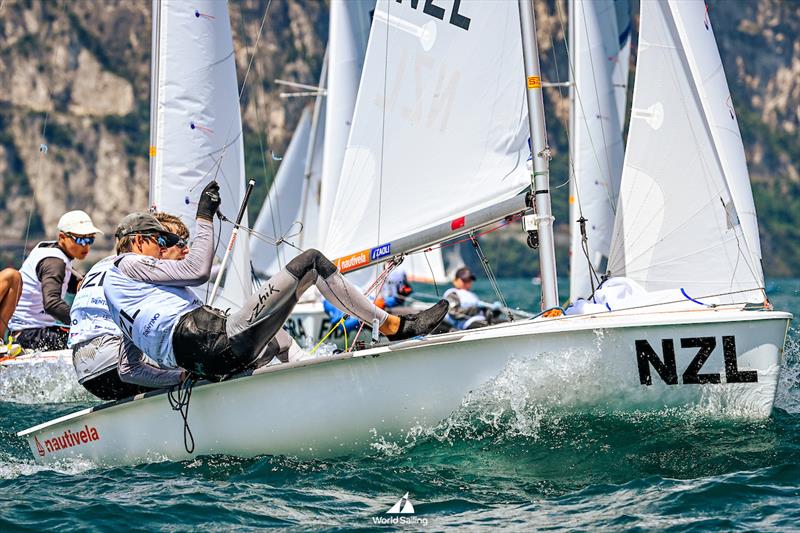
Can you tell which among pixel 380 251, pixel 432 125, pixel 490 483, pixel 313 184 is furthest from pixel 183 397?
pixel 313 184

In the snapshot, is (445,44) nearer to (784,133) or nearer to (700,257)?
(700,257)

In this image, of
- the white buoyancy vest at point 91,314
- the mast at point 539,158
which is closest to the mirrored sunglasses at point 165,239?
the white buoyancy vest at point 91,314

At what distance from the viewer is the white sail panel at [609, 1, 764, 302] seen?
692 centimetres

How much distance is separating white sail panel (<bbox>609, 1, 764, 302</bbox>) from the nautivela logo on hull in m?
3.68

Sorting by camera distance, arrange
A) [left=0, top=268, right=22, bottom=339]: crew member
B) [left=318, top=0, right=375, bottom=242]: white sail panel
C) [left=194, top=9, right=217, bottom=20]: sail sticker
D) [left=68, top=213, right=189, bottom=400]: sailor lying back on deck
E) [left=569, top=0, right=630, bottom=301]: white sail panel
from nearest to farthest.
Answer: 1. [left=68, top=213, right=189, bottom=400]: sailor lying back on deck
2. [left=0, top=268, right=22, bottom=339]: crew member
3. [left=194, top=9, right=217, bottom=20]: sail sticker
4. [left=569, top=0, right=630, bottom=301]: white sail panel
5. [left=318, top=0, right=375, bottom=242]: white sail panel

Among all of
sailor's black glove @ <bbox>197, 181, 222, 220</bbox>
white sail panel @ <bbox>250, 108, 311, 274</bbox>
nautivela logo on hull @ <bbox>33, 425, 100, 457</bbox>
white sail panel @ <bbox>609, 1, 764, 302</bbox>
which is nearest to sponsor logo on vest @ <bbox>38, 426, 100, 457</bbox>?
nautivela logo on hull @ <bbox>33, 425, 100, 457</bbox>

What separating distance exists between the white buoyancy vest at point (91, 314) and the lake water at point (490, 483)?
2.30 ft

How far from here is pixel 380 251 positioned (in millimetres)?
6773

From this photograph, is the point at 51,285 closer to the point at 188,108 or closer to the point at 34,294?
the point at 34,294

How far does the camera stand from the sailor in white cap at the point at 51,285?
25.7 feet

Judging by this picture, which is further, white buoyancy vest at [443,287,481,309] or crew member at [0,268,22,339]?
white buoyancy vest at [443,287,481,309]

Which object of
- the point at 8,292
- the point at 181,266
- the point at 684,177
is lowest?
the point at 8,292

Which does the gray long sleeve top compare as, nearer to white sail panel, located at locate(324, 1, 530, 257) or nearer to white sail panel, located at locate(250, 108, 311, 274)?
white sail panel, located at locate(324, 1, 530, 257)

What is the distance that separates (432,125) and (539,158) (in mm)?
822
